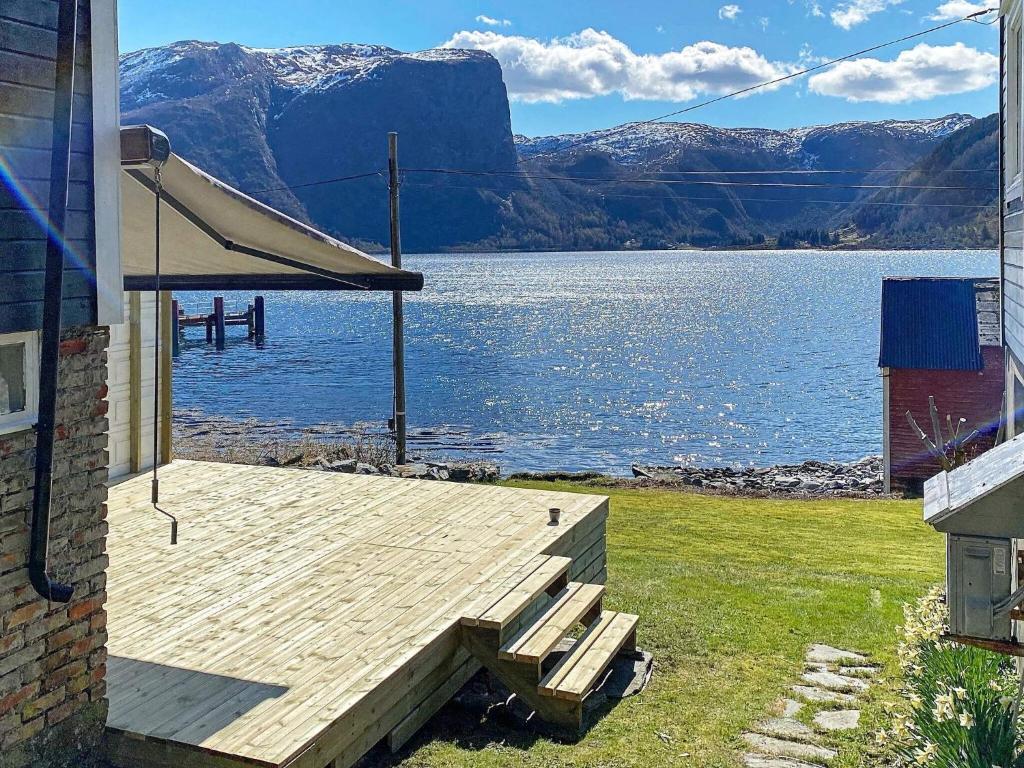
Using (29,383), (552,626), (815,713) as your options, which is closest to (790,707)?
(815,713)

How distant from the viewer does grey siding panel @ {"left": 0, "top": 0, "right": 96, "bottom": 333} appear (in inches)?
157

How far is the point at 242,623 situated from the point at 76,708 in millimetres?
1583

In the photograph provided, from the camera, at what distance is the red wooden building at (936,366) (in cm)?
2223

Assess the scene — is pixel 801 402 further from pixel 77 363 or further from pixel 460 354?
pixel 77 363

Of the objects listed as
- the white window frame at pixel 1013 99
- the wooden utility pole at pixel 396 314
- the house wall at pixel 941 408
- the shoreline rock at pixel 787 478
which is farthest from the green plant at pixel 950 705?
the house wall at pixel 941 408

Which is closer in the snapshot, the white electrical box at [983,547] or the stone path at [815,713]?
the white electrical box at [983,547]

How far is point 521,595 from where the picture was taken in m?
6.52

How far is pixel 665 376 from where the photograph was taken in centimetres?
4581

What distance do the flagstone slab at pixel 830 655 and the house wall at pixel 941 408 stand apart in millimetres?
16047

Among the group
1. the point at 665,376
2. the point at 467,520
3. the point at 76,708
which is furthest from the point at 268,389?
the point at 76,708

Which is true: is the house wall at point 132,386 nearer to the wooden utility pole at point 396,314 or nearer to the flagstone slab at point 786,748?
the wooden utility pole at point 396,314

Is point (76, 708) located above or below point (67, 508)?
below

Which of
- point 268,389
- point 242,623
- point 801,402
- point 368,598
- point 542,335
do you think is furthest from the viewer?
point 542,335

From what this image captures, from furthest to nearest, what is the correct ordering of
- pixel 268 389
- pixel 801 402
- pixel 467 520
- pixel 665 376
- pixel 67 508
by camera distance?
pixel 665 376, pixel 268 389, pixel 801 402, pixel 467 520, pixel 67 508
